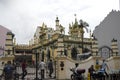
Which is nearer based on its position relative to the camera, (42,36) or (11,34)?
(11,34)

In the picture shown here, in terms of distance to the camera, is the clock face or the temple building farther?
the temple building

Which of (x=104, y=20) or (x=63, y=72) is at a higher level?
(x=104, y=20)

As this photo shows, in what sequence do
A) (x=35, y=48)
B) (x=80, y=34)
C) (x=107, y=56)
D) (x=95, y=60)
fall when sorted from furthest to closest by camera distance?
(x=35, y=48)
(x=80, y=34)
(x=107, y=56)
(x=95, y=60)

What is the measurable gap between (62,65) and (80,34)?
28211 millimetres

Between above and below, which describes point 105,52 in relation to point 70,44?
below

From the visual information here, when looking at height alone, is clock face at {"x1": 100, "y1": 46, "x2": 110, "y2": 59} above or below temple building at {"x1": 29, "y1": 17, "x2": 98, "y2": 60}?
below

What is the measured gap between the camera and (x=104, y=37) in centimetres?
2716

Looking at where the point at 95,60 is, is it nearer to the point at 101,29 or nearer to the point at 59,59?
the point at 59,59

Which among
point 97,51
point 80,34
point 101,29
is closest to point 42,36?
point 80,34

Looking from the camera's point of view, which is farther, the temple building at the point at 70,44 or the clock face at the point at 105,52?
the temple building at the point at 70,44

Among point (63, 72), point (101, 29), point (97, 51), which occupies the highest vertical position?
point (101, 29)

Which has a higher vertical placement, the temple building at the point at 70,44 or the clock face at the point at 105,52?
the temple building at the point at 70,44

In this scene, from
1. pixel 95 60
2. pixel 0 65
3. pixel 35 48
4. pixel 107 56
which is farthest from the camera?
pixel 35 48

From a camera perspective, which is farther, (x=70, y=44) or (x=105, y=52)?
(x=70, y=44)
